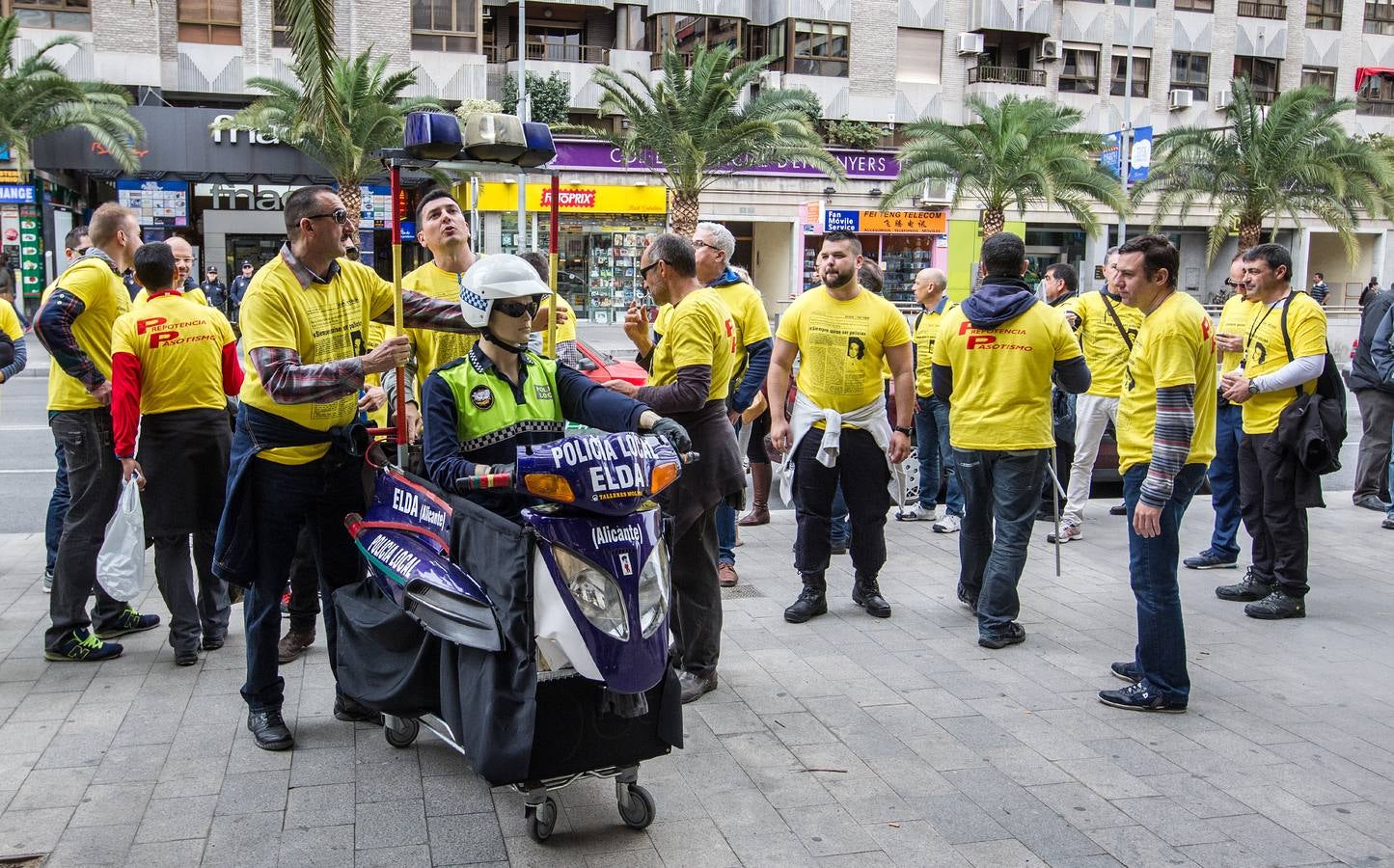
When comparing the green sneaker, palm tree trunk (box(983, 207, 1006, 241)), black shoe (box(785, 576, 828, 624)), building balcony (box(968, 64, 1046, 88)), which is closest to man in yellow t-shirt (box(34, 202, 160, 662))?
the green sneaker

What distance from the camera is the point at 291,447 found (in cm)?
456

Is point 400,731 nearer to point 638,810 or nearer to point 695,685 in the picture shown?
point 638,810

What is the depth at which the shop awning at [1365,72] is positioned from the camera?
147 feet

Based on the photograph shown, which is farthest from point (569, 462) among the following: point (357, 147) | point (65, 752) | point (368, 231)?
point (368, 231)

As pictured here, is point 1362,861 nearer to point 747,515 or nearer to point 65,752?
point 65,752

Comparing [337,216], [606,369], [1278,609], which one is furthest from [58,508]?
[1278,609]

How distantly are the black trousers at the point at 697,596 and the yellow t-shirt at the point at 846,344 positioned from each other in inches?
60.1

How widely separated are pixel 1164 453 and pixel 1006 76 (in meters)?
39.4

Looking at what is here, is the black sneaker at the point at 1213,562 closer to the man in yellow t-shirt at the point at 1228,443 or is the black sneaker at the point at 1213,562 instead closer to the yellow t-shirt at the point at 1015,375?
the man in yellow t-shirt at the point at 1228,443

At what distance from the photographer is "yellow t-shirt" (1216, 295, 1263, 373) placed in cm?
703

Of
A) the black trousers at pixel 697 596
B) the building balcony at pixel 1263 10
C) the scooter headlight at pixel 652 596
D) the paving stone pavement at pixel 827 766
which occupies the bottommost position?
the paving stone pavement at pixel 827 766

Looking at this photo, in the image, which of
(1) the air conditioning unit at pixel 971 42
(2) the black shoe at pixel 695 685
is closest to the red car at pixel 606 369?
(2) the black shoe at pixel 695 685

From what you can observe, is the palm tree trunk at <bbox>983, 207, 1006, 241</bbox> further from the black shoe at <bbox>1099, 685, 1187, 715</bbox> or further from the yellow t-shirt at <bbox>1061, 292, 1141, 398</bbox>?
the black shoe at <bbox>1099, 685, 1187, 715</bbox>

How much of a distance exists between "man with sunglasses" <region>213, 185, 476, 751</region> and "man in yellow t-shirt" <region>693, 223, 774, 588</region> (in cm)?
264
